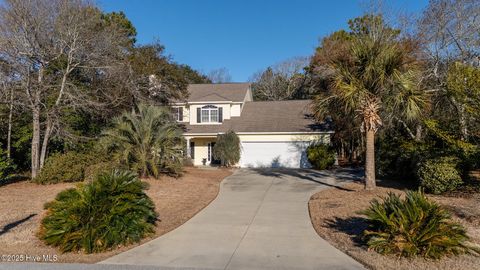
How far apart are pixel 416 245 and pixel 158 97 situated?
18718 mm

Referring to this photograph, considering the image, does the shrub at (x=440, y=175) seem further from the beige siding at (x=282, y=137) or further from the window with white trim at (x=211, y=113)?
the window with white trim at (x=211, y=113)

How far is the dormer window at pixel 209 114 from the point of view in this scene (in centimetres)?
2672

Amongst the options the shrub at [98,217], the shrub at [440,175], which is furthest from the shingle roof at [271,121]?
the shrub at [98,217]

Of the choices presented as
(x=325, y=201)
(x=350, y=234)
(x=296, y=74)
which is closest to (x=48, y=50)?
(x=325, y=201)

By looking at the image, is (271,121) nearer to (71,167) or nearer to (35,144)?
(71,167)

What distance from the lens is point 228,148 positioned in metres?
23.1

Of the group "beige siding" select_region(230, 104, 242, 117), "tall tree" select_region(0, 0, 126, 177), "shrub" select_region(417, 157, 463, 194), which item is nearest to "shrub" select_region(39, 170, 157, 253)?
"shrub" select_region(417, 157, 463, 194)

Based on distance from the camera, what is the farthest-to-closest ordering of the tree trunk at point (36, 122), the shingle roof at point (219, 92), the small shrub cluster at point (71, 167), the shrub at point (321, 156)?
the shingle roof at point (219, 92)
the shrub at point (321, 156)
the tree trunk at point (36, 122)
the small shrub cluster at point (71, 167)

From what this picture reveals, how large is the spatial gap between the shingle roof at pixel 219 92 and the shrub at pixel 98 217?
1941 cm

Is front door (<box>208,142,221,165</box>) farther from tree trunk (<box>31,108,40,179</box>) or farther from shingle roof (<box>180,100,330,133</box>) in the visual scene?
tree trunk (<box>31,108,40,179</box>)

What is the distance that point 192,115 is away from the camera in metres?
27.0

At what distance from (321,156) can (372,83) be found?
1052 cm

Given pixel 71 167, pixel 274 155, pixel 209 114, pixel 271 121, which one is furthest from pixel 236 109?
pixel 71 167

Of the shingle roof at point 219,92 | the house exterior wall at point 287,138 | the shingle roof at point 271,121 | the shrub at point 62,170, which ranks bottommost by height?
the shrub at point 62,170
